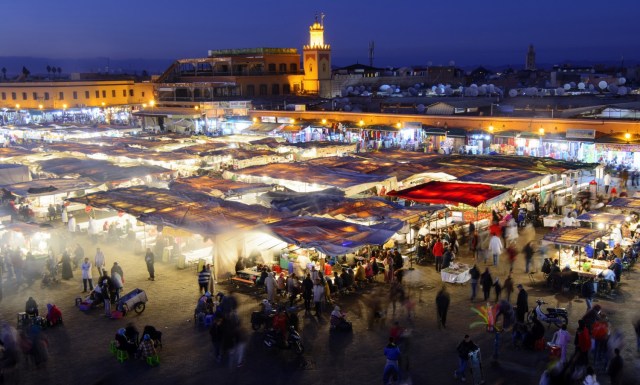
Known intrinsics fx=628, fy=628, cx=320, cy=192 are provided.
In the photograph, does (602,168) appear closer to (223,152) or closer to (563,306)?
(563,306)

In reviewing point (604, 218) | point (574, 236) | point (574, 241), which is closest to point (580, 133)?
point (604, 218)

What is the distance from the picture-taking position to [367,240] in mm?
12289

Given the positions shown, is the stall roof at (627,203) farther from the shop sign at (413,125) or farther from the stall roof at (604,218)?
the shop sign at (413,125)

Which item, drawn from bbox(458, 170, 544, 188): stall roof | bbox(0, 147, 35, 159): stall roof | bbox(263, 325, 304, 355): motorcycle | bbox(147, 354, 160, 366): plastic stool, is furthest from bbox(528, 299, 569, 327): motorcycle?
bbox(0, 147, 35, 159): stall roof

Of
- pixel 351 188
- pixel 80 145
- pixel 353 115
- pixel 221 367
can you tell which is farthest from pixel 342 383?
pixel 353 115

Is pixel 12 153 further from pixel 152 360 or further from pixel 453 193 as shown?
pixel 152 360

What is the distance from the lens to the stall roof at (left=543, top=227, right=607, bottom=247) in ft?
40.6

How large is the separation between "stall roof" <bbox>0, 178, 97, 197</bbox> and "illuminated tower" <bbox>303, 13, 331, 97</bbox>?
39.1 m

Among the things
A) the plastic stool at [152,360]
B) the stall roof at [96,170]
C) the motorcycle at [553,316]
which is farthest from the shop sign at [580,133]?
the plastic stool at [152,360]

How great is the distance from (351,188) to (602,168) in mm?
9704

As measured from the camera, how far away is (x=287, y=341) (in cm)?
962

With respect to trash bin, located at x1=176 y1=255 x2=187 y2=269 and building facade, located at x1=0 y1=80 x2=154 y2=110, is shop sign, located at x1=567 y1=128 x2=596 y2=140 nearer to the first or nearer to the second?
trash bin, located at x1=176 y1=255 x2=187 y2=269

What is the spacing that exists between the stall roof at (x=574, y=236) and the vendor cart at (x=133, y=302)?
313 inches

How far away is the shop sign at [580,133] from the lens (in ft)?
78.8
